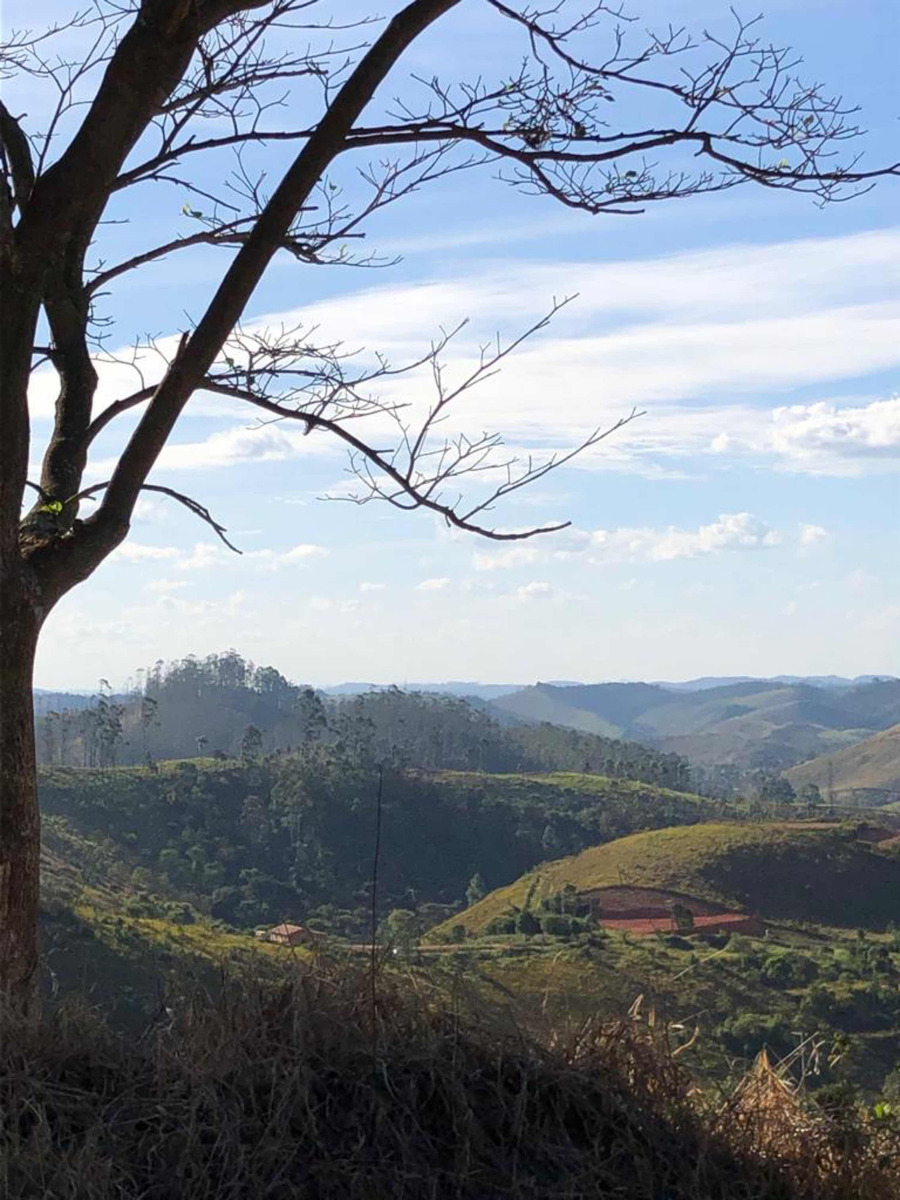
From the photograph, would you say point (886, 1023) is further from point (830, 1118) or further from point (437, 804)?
point (437, 804)

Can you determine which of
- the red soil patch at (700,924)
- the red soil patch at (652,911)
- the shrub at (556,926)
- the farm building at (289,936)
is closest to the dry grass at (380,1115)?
the farm building at (289,936)

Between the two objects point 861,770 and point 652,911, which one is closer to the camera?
point 652,911

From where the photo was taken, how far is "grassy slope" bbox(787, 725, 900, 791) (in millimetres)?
151750

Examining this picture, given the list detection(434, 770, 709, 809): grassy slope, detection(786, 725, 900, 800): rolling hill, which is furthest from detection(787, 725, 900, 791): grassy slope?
detection(434, 770, 709, 809): grassy slope

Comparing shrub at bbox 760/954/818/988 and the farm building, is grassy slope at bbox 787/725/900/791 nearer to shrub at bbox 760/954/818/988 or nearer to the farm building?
shrub at bbox 760/954/818/988

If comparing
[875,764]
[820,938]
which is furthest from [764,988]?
[875,764]

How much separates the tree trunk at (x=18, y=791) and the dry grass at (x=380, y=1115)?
19.1 inches

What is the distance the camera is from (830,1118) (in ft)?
9.62

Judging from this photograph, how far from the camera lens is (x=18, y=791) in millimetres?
3332

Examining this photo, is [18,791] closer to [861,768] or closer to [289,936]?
[289,936]

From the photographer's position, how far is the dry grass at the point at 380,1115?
2.47 metres

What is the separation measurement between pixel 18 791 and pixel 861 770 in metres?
166

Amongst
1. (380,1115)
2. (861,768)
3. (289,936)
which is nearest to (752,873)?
(289,936)

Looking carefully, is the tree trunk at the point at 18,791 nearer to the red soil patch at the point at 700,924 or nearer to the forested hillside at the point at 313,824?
the forested hillside at the point at 313,824
